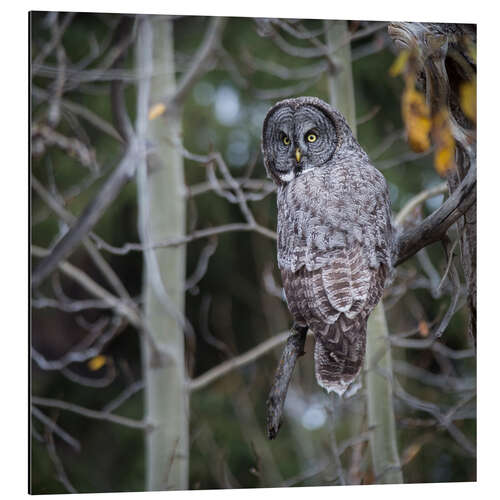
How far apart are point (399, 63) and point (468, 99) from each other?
353 millimetres

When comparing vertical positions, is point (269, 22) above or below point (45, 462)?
above

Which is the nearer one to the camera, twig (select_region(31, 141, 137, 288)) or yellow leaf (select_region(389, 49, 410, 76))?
twig (select_region(31, 141, 137, 288))

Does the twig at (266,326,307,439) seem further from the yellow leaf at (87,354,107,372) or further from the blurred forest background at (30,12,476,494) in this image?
the yellow leaf at (87,354,107,372)

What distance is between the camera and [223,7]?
126 inches

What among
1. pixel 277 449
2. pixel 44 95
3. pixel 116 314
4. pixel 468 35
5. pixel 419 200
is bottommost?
pixel 277 449

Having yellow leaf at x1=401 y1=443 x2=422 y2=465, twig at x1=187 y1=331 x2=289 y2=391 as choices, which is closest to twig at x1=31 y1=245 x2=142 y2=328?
twig at x1=187 y1=331 x2=289 y2=391

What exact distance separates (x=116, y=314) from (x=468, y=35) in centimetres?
175

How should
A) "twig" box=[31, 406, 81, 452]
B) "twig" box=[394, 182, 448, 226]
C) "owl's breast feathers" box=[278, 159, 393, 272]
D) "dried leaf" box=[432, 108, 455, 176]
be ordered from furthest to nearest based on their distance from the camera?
1. "dried leaf" box=[432, 108, 455, 176]
2. "twig" box=[394, 182, 448, 226]
3. "owl's breast feathers" box=[278, 159, 393, 272]
4. "twig" box=[31, 406, 81, 452]

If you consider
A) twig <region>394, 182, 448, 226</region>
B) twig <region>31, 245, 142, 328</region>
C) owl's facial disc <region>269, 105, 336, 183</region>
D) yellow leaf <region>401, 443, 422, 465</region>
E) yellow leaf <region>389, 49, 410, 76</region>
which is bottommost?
yellow leaf <region>401, 443, 422, 465</region>

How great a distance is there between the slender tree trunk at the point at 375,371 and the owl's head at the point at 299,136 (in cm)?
11

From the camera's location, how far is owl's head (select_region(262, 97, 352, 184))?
309 centimetres

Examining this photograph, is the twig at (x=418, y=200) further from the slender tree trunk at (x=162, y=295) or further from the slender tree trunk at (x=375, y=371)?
the slender tree trunk at (x=162, y=295)
